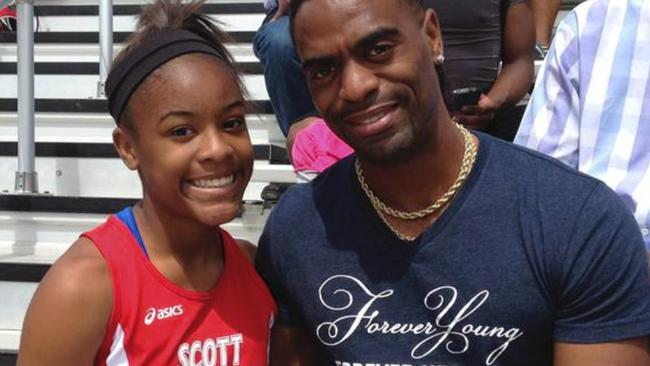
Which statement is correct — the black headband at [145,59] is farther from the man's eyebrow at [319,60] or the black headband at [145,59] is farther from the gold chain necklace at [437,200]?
the gold chain necklace at [437,200]

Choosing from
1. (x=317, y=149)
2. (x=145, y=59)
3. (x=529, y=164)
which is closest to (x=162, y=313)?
(x=145, y=59)

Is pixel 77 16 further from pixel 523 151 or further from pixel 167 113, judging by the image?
pixel 523 151

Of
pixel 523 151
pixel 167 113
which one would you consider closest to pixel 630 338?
pixel 523 151

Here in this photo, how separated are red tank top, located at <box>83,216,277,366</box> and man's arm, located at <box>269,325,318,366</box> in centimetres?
4

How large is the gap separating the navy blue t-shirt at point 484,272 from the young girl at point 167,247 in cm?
17

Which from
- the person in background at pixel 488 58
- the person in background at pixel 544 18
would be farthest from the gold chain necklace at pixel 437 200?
the person in background at pixel 544 18

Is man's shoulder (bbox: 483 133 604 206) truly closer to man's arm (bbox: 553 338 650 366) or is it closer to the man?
the man

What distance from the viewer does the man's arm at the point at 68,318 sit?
160 centimetres

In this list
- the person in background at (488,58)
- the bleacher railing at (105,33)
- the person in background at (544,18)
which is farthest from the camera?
the person in background at (544,18)

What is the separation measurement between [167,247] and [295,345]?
1.16ft

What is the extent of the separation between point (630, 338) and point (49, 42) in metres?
4.14

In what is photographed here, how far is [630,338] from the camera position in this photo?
5.02 ft

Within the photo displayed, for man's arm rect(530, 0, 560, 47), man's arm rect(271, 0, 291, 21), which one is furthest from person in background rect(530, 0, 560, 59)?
man's arm rect(271, 0, 291, 21)

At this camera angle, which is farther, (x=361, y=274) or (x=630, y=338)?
(x=361, y=274)
